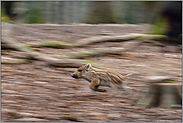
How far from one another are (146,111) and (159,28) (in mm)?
2842

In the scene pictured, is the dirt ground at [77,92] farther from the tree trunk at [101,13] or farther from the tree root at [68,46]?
the tree trunk at [101,13]

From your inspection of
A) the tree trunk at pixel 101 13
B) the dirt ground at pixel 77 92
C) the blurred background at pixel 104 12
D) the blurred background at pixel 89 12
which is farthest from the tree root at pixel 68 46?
the tree trunk at pixel 101 13

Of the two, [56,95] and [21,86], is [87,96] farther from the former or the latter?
[21,86]

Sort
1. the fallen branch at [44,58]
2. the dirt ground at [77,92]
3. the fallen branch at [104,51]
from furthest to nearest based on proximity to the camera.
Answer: the fallen branch at [104,51] < the fallen branch at [44,58] < the dirt ground at [77,92]

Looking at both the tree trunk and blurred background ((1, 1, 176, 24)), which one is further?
the tree trunk

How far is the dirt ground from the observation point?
342cm

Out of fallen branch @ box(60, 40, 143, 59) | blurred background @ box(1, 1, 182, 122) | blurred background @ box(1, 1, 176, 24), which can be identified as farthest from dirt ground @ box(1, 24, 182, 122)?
blurred background @ box(1, 1, 176, 24)

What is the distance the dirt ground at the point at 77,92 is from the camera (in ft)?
11.2

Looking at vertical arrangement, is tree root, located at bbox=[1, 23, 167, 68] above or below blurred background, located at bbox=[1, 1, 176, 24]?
below

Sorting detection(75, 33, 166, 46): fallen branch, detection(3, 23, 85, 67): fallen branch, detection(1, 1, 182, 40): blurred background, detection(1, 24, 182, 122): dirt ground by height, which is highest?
detection(1, 1, 182, 40): blurred background

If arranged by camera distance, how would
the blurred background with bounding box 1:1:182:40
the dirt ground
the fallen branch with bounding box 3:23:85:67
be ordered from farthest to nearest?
1. the blurred background with bounding box 1:1:182:40
2. the fallen branch with bounding box 3:23:85:67
3. the dirt ground

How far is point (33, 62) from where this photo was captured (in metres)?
4.76

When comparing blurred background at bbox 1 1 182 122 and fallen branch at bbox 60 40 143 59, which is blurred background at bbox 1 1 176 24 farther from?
fallen branch at bbox 60 40 143 59

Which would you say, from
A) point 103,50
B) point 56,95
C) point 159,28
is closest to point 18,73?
point 56,95
